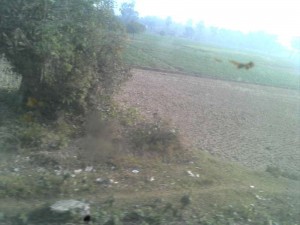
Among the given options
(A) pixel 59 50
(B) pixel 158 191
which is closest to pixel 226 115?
(A) pixel 59 50

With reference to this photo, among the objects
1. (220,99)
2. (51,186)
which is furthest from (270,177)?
(220,99)

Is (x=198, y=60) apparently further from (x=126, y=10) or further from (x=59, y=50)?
(x=59, y=50)

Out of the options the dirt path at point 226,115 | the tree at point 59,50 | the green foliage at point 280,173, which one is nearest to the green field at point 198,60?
the dirt path at point 226,115

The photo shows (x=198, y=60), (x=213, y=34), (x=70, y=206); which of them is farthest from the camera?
(x=198, y=60)

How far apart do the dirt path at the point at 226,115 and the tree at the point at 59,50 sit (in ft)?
11.0

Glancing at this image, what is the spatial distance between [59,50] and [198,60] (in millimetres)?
33602

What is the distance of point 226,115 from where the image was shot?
61.9ft

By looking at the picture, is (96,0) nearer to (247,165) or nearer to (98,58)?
(98,58)

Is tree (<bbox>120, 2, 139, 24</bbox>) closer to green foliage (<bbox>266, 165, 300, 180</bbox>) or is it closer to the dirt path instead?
the dirt path

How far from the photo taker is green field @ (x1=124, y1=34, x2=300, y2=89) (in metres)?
36.5

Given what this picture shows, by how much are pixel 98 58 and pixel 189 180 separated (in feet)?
15.6

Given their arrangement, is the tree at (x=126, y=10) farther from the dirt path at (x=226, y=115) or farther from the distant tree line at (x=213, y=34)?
the distant tree line at (x=213, y=34)

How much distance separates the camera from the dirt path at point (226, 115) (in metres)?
12.9

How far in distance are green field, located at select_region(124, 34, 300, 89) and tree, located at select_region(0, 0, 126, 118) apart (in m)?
20.9
